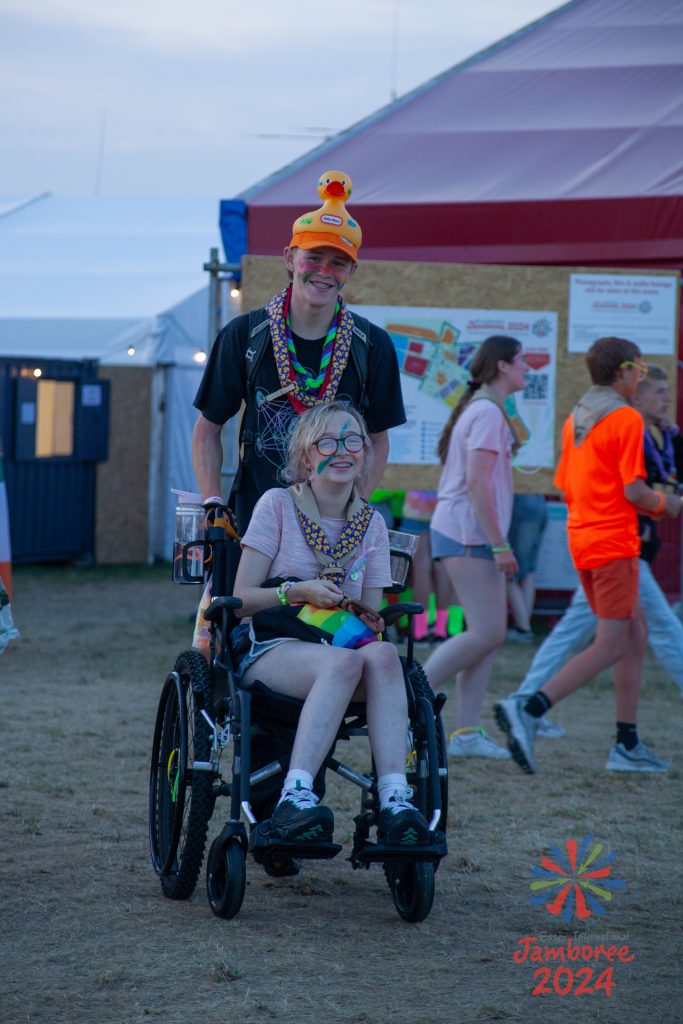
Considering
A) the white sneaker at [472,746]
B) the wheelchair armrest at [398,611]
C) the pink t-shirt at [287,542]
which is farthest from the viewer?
the white sneaker at [472,746]

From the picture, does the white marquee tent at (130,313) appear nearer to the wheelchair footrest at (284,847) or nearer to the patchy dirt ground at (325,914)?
the patchy dirt ground at (325,914)

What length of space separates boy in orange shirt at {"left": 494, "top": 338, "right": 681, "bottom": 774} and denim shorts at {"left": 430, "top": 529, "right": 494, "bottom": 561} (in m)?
0.36

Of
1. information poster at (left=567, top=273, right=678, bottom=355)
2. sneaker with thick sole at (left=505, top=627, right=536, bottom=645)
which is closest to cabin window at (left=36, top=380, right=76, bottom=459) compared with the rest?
sneaker with thick sole at (left=505, top=627, right=536, bottom=645)

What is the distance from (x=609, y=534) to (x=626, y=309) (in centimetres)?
309

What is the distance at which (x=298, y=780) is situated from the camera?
3.71 m

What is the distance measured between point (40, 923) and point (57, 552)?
12653 millimetres

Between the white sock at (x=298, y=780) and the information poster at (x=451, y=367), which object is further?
the information poster at (x=451, y=367)

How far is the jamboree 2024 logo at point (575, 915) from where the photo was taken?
138 inches

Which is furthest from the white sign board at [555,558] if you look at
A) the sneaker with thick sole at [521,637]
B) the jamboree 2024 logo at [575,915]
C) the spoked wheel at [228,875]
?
the spoked wheel at [228,875]

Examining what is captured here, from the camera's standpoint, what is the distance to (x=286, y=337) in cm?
426

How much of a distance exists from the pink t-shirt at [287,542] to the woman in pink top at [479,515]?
6.74 ft

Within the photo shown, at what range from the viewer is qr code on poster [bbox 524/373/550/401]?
8.77 metres

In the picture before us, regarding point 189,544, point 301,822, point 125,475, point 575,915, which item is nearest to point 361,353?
point 189,544

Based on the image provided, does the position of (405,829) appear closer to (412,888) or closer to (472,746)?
(412,888)
